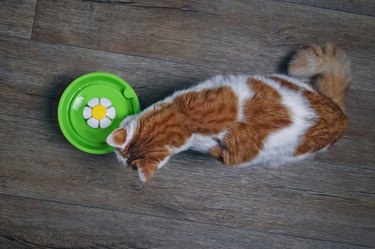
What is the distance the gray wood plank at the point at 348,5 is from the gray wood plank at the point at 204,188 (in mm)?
665

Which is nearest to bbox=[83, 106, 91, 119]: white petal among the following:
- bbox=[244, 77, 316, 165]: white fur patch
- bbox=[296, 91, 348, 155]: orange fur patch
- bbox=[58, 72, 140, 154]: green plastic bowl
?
bbox=[58, 72, 140, 154]: green plastic bowl

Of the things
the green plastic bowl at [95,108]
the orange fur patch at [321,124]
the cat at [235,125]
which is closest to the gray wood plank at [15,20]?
the green plastic bowl at [95,108]

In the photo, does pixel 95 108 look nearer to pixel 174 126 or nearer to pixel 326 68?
pixel 174 126

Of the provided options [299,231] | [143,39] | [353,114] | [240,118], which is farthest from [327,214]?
[143,39]

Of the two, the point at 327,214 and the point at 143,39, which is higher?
the point at 143,39

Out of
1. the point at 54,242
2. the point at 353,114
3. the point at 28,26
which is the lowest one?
the point at 54,242

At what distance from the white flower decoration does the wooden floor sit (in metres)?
0.15

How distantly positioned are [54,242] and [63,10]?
0.96 m

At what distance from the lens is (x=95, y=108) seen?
5.17 feet

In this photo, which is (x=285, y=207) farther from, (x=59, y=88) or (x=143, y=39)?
(x=59, y=88)

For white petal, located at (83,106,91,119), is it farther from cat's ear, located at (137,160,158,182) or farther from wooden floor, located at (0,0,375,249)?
cat's ear, located at (137,160,158,182)

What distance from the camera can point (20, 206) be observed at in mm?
1674

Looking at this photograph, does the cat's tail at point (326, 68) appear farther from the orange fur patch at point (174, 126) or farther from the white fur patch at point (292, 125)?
the orange fur patch at point (174, 126)

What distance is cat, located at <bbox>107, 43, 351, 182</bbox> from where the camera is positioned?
1326 mm
